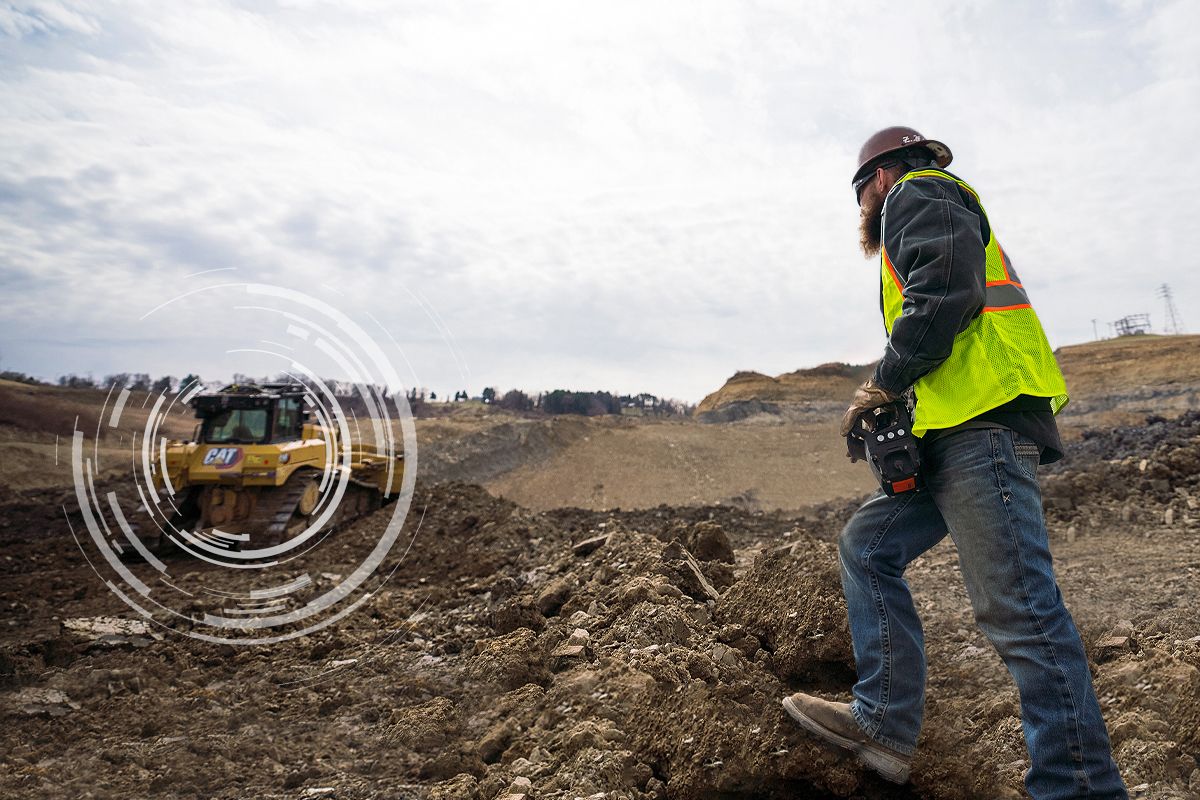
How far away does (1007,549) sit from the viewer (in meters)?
2.30

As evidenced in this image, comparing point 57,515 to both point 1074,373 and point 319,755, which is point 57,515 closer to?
point 319,755

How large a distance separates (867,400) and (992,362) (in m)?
0.41

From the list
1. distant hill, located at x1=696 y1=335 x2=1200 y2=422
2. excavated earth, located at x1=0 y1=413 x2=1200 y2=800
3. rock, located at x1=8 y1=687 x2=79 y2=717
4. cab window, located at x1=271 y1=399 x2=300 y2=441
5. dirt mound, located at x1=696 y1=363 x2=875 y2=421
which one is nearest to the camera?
excavated earth, located at x1=0 y1=413 x2=1200 y2=800

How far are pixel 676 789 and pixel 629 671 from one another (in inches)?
31.3

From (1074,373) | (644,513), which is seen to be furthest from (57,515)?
(1074,373)

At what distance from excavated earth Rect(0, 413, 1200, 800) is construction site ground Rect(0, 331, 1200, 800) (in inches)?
0.6

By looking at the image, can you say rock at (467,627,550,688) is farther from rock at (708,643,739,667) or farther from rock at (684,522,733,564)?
rock at (684,522,733,564)

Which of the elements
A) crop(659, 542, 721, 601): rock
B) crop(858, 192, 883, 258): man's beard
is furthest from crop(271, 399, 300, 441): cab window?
crop(858, 192, 883, 258): man's beard

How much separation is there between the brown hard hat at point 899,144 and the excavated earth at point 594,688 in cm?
216

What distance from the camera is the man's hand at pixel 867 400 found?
8.62 ft

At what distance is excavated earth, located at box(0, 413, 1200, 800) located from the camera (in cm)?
289

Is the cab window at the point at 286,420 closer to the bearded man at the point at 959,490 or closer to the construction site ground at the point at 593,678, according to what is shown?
the construction site ground at the point at 593,678

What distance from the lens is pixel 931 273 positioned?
2.42 m

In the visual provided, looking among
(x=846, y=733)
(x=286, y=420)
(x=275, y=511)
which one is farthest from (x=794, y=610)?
(x=286, y=420)
